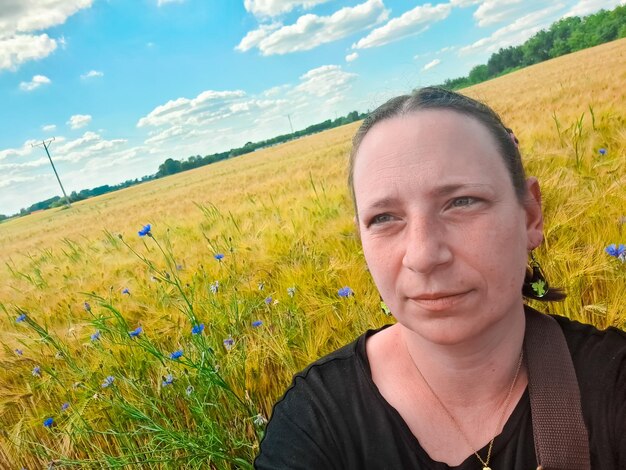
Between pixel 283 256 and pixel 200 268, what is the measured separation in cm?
55

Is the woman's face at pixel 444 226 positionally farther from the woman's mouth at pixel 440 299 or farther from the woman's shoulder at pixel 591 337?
the woman's shoulder at pixel 591 337

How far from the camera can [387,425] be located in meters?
1.00

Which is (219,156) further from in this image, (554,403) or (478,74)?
(554,403)

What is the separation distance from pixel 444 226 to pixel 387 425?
472 mm

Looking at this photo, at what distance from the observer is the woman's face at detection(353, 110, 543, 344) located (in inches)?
34.9

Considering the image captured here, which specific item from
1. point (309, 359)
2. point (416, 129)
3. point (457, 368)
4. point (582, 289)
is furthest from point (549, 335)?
point (309, 359)

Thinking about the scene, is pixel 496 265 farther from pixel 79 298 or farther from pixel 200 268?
pixel 79 298

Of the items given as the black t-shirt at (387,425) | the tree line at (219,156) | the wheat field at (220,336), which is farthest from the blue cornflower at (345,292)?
the tree line at (219,156)

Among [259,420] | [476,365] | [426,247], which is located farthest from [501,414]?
[259,420]

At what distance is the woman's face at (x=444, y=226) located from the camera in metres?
0.89

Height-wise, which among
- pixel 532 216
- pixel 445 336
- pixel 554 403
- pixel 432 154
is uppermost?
pixel 432 154

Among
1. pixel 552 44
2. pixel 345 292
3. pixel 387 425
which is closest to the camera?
pixel 387 425

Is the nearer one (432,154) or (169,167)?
(432,154)

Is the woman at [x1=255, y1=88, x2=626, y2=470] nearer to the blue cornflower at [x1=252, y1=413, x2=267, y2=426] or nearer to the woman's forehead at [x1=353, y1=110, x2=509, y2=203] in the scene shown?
the woman's forehead at [x1=353, y1=110, x2=509, y2=203]
